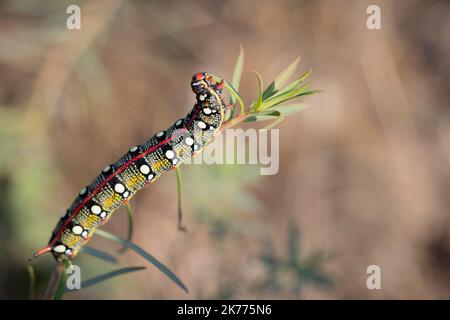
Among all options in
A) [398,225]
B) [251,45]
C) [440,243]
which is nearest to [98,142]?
[251,45]

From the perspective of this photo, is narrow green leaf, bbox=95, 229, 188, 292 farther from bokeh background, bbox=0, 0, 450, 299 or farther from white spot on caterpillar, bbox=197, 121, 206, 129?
bokeh background, bbox=0, 0, 450, 299

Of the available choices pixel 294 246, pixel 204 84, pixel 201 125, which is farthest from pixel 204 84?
pixel 294 246

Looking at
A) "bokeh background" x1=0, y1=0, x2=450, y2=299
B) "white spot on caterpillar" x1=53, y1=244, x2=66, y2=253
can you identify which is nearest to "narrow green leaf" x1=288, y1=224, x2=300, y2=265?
"white spot on caterpillar" x1=53, y1=244, x2=66, y2=253

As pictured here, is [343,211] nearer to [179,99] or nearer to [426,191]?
[426,191]

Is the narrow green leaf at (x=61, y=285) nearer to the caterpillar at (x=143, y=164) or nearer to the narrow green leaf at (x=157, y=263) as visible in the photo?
the caterpillar at (x=143, y=164)

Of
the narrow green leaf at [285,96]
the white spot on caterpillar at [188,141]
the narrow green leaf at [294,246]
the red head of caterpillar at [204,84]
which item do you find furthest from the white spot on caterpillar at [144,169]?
the narrow green leaf at [294,246]

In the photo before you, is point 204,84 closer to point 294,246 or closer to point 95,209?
point 95,209
